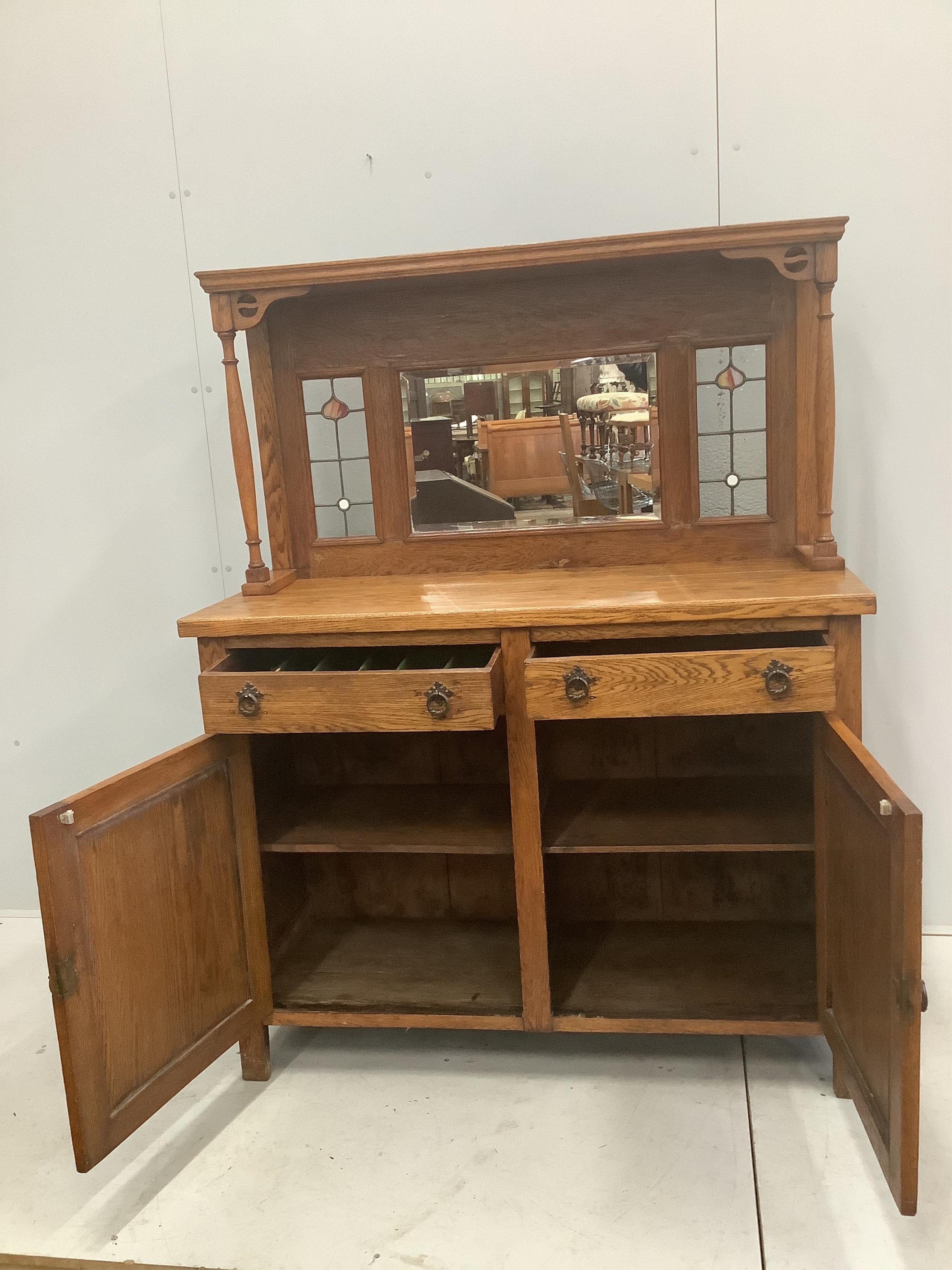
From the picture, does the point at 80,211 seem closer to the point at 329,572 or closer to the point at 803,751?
the point at 329,572

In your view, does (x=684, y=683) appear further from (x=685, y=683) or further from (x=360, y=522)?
(x=360, y=522)

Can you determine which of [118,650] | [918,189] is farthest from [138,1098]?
[918,189]

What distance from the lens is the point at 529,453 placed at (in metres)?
2.41

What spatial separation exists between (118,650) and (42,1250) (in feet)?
5.11

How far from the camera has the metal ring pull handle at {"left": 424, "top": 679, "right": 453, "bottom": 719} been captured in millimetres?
1901

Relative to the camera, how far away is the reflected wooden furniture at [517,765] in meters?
1.75

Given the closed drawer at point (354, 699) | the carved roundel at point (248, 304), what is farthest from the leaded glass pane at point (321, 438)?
the closed drawer at point (354, 699)

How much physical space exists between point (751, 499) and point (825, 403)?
1.05ft

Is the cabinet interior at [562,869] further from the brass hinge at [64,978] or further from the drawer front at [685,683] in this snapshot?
the brass hinge at [64,978]

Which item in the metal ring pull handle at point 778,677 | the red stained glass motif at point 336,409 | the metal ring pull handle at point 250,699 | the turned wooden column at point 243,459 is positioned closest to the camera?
the metal ring pull handle at point 778,677

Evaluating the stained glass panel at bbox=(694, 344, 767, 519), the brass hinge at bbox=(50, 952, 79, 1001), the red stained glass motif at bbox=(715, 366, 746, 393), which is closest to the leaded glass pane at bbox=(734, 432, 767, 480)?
the stained glass panel at bbox=(694, 344, 767, 519)

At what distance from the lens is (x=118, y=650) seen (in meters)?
2.93

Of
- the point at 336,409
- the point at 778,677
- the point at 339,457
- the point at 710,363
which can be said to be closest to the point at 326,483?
the point at 339,457

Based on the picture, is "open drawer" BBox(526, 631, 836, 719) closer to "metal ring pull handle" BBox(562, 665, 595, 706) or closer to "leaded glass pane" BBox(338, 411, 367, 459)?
"metal ring pull handle" BBox(562, 665, 595, 706)
